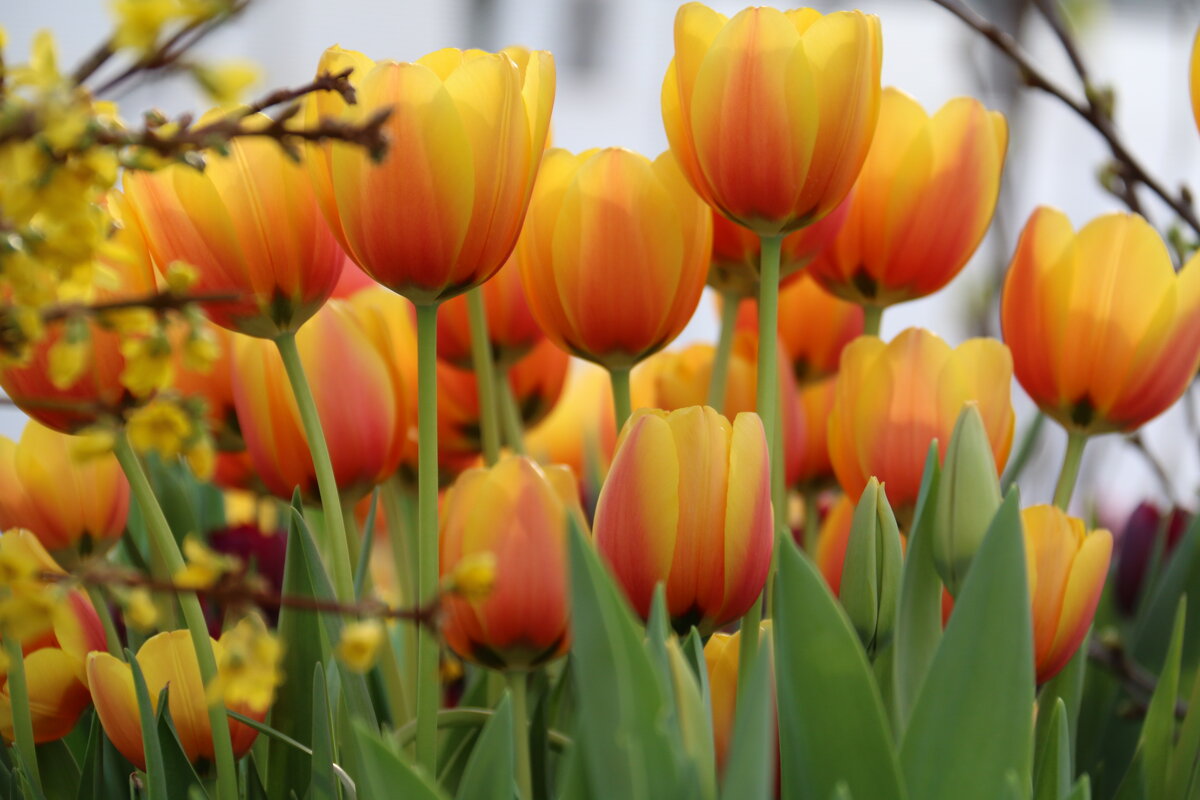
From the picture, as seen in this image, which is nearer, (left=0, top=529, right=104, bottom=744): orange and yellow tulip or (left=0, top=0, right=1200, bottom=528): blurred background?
(left=0, top=529, right=104, bottom=744): orange and yellow tulip

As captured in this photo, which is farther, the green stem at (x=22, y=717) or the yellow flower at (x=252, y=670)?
the green stem at (x=22, y=717)

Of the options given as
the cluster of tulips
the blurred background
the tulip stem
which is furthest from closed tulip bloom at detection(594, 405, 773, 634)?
the blurred background

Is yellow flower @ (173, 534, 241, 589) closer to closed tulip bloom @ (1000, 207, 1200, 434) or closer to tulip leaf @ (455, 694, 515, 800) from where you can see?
tulip leaf @ (455, 694, 515, 800)

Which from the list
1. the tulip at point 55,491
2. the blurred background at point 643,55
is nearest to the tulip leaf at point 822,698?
the tulip at point 55,491

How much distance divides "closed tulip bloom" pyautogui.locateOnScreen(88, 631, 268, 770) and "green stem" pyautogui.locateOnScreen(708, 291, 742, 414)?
17cm

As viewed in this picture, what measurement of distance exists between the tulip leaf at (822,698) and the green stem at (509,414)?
0.18m

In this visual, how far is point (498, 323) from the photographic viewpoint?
1.35 ft

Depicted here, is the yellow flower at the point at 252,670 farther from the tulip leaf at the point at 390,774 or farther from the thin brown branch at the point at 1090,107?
Result: the thin brown branch at the point at 1090,107

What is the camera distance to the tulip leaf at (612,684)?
20cm

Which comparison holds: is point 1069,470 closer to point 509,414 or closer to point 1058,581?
point 1058,581

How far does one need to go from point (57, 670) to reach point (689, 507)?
0.17 metres

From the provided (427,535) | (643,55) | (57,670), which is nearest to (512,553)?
(427,535)

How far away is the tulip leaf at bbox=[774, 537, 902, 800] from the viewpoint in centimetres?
23

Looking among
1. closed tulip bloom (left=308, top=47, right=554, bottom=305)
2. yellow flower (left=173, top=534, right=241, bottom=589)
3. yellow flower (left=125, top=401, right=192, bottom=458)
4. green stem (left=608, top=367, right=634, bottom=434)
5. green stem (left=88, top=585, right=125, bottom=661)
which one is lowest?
green stem (left=88, top=585, right=125, bottom=661)
